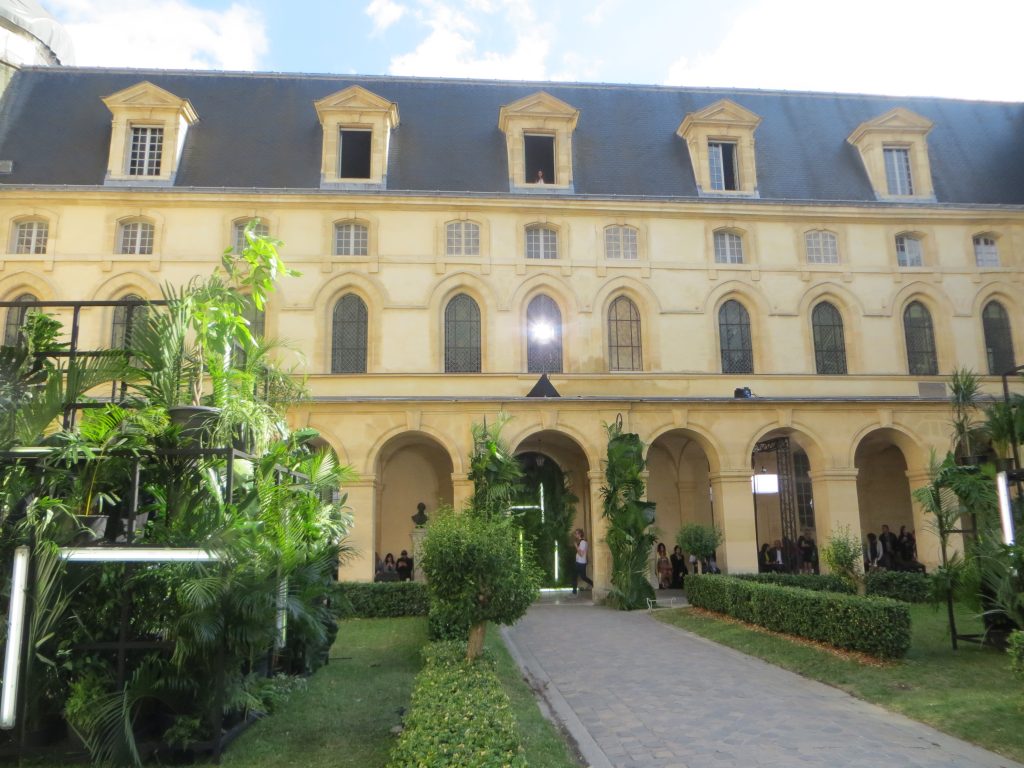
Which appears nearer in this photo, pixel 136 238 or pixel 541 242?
pixel 136 238

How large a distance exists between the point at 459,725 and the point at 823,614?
7.99 meters

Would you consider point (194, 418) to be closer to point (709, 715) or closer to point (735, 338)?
point (709, 715)

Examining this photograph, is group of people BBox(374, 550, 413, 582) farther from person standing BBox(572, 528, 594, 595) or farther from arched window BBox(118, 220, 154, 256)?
arched window BBox(118, 220, 154, 256)

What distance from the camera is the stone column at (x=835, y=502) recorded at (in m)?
21.7

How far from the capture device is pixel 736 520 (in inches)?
845

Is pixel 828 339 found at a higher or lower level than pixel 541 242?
Result: lower

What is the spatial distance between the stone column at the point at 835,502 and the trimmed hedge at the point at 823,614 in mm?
6777

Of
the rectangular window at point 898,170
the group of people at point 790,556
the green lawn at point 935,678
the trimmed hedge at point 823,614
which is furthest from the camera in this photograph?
the rectangular window at point 898,170

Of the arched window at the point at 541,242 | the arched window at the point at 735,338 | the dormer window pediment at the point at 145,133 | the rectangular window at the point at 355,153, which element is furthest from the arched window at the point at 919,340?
the dormer window pediment at the point at 145,133

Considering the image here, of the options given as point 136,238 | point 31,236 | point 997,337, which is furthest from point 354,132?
point 997,337

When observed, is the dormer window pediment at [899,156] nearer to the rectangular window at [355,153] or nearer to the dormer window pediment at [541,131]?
the dormer window pediment at [541,131]

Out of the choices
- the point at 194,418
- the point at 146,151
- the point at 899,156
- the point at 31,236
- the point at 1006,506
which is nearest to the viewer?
the point at 194,418

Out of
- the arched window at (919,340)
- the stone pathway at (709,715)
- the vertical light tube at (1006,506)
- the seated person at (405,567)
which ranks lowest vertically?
the stone pathway at (709,715)

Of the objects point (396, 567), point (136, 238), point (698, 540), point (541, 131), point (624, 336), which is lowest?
point (396, 567)
